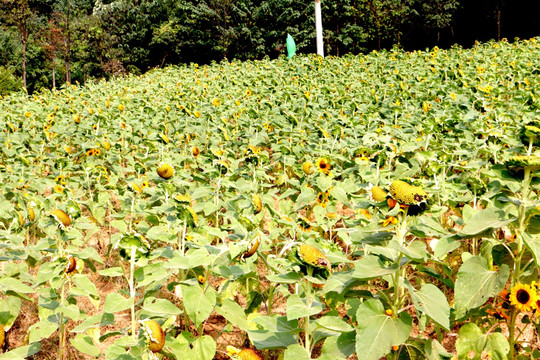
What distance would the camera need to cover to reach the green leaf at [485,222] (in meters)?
1.32

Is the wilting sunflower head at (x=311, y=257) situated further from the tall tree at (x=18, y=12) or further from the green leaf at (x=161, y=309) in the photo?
the tall tree at (x=18, y=12)

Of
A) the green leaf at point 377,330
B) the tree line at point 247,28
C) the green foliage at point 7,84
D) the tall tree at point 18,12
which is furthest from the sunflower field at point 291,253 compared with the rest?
the tall tree at point 18,12

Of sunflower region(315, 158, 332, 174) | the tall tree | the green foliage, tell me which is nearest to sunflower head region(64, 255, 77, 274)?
sunflower region(315, 158, 332, 174)

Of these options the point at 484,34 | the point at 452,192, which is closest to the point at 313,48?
the point at 484,34

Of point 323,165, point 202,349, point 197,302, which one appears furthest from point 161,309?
point 323,165

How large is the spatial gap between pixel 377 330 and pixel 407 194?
1.25 ft

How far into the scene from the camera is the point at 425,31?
87.8 ft

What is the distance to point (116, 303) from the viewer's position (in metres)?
1.58

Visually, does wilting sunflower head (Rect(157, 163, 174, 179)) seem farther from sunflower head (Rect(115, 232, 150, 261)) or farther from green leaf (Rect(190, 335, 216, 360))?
green leaf (Rect(190, 335, 216, 360))

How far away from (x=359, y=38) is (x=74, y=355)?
2565 centimetres

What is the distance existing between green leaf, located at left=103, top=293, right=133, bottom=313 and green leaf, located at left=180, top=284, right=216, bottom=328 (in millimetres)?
197

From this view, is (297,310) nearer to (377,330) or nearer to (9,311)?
(377,330)

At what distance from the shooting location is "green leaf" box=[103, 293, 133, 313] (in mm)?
1552

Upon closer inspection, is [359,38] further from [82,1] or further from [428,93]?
[82,1]
